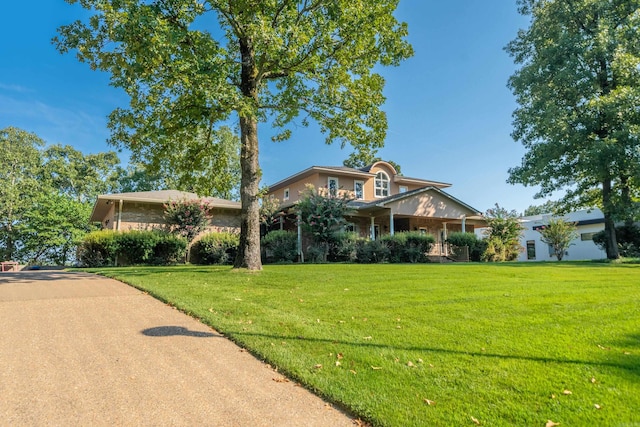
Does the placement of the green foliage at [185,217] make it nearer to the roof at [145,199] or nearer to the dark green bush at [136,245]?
the roof at [145,199]

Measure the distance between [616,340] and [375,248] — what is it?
48.0ft

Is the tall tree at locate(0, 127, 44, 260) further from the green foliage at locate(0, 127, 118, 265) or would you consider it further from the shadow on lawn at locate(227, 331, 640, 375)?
the shadow on lawn at locate(227, 331, 640, 375)

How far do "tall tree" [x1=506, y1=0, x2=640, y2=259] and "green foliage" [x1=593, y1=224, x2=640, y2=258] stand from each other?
3022mm

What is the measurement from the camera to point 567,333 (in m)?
4.55

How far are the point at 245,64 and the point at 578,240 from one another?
102 feet

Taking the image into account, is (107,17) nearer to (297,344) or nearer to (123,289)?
(123,289)

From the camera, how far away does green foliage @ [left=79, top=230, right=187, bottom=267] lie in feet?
52.3

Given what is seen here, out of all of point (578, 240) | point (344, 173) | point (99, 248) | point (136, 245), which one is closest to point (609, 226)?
point (578, 240)

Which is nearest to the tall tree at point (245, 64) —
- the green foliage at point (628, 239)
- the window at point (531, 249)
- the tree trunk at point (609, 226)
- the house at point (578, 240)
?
the tree trunk at point (609, 226)

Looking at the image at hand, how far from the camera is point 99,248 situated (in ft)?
53.2

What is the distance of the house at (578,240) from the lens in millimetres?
29109

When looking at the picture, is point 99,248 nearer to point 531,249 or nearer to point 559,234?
point 559,234

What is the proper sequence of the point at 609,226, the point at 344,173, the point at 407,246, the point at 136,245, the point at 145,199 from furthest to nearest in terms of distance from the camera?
the point at 344,173 → the point at 407,246 → the point at 609,226 → the point at 145,199 → the point at 136,245

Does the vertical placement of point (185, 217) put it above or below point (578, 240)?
above
